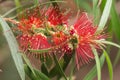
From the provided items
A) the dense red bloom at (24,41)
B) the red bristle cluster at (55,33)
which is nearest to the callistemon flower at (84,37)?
the red bristle cluster at (55,33)

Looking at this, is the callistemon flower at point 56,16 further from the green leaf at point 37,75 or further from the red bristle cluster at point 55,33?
the green leaf at point 37,75

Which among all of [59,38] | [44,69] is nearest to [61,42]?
[59,38]

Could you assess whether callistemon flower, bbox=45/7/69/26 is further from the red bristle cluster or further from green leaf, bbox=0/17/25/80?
green leaf, bbox=0/17/25/80

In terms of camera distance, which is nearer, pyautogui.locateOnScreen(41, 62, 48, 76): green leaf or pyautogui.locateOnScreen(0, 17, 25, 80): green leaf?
pyautogui.locateOnScreen(0, 17, 25, 80): green leaf

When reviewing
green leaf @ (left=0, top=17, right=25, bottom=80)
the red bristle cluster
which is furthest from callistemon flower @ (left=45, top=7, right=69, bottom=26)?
green leaf @ (left=0, top=17, right=25, bottom=80)

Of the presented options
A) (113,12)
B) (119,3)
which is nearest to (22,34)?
(113,12)

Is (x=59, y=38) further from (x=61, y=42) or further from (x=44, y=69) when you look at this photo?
(x=44, y=69)

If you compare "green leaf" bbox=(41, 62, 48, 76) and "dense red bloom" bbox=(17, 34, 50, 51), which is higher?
"dense red bloom" bbox=(17, 34, 50, 51)

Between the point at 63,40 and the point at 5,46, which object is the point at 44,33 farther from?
the point at 5,46
